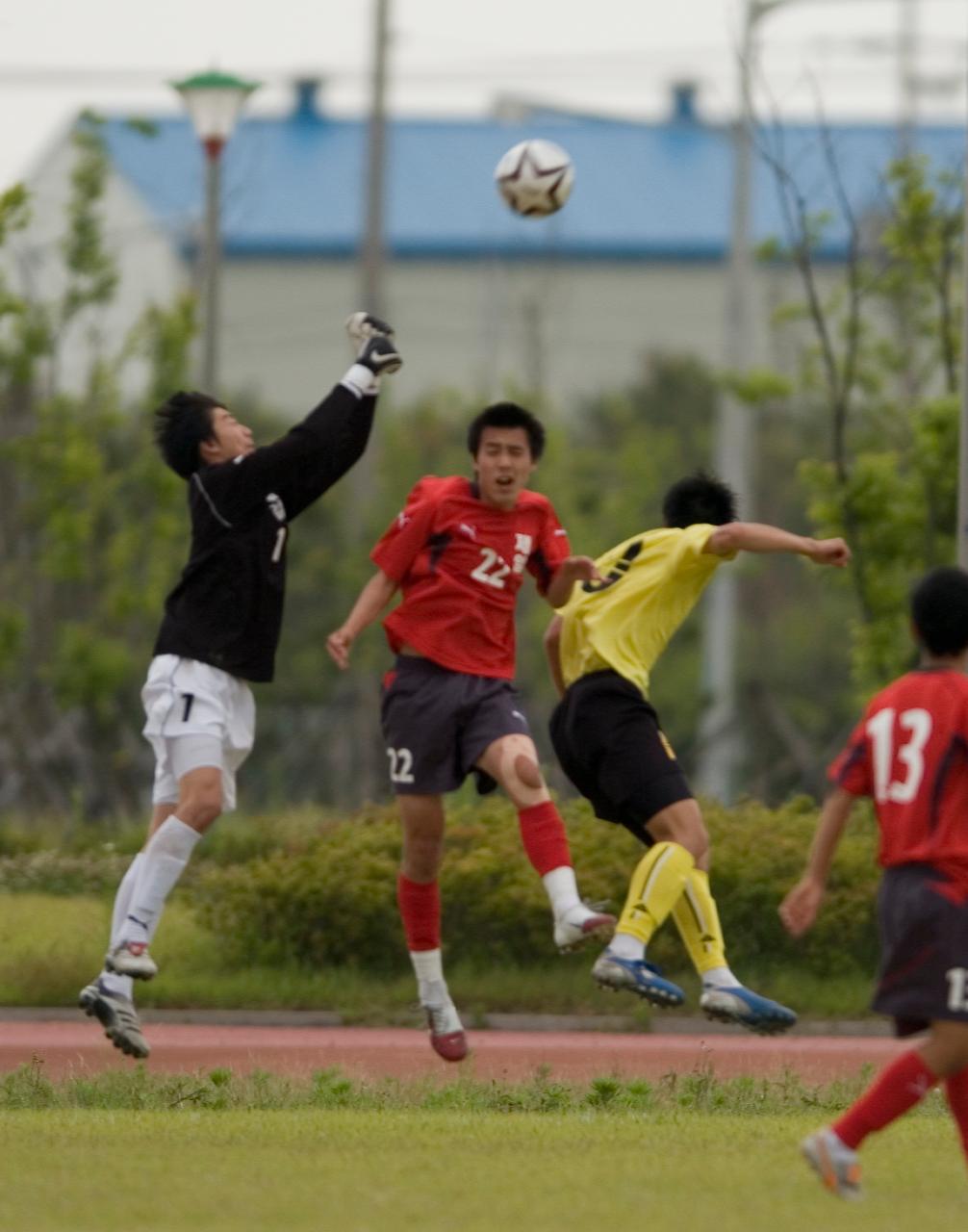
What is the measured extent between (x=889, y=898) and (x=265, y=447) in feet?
12.9

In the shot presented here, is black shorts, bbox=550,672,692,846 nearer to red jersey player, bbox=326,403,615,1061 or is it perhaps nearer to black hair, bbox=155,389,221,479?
red jersey player, bbox=326,403,615,1061

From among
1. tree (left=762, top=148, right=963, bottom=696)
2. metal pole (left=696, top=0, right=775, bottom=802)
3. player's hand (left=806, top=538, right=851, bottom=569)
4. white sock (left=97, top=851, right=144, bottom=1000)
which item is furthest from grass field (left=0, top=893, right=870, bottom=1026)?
metal pole (left=696, top=0, right=775, bottom=802)

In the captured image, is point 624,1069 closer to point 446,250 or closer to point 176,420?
point 176,420

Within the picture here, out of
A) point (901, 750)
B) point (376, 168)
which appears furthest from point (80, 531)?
point (901, 750)

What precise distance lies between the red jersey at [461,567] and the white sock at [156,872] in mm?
1125

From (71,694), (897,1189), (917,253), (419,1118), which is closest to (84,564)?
(71,694)

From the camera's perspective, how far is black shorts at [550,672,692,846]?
9.43 meters

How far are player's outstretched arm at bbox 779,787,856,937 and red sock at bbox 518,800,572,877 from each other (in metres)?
2.74

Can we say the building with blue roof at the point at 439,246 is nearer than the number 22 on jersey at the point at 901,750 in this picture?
No

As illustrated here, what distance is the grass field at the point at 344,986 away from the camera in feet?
44.1

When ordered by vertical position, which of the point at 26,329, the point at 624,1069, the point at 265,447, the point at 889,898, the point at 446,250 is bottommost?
the point at 624,1069

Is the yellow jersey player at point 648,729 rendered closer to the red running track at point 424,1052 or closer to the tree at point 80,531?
the red running track at point 424,1052

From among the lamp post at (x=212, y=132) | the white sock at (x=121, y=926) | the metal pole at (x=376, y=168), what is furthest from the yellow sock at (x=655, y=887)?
the metal pole at (x=376, y=168)

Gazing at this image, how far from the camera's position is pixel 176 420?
10359 mm
